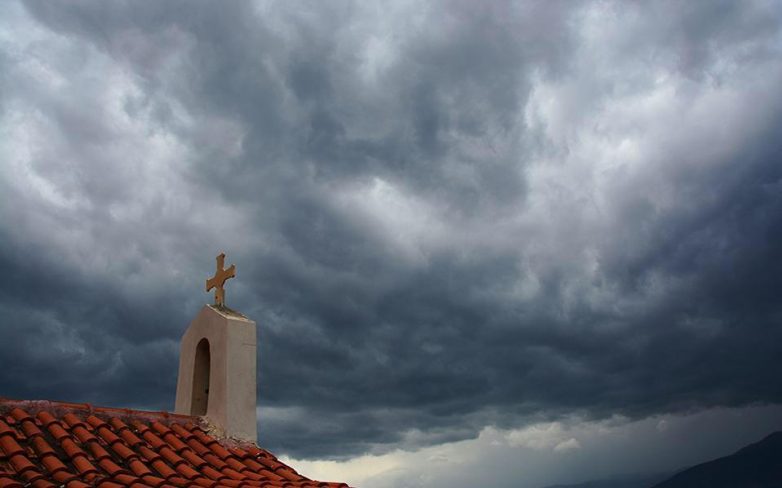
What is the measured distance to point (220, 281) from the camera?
1205 cm

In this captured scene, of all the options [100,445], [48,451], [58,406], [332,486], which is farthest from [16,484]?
[332,486]

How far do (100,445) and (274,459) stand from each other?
2.67 m

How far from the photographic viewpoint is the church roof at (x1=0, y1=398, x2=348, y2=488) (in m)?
7.11

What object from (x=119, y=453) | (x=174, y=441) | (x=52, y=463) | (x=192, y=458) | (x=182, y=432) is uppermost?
(x=182, y=432)

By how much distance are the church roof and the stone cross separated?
2.50 meters

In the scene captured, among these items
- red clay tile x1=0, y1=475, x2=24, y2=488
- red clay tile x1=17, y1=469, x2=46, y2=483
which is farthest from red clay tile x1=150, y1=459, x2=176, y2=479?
red clay tile x1=0, y1=475, x2=24, y2=488

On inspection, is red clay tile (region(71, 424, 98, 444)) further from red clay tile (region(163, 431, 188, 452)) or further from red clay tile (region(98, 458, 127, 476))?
red clay tile (region(163, 431, 188, 452))

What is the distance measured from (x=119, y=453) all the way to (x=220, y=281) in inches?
173

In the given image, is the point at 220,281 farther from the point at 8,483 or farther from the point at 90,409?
the point at 8,483

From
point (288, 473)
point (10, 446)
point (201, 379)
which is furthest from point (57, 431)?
point (201, 379)

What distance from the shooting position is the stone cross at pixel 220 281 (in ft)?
39.1

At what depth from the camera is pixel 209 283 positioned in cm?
1226

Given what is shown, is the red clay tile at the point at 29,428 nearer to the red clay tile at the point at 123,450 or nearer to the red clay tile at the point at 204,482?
the red clay tile at the point at 123,450

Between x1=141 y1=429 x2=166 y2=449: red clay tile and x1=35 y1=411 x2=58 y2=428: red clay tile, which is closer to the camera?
x1=35 y1=411 x2=58 y2=428: red clay tile
